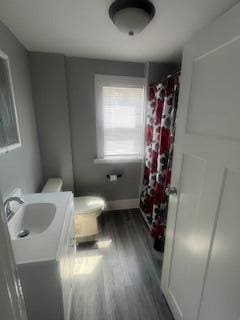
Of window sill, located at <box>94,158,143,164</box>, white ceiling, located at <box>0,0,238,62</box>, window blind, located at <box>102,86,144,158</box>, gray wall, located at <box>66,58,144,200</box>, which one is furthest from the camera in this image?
window sill, located at <box>94,158,143,164</box>

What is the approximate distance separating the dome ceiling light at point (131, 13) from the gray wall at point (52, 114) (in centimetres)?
104

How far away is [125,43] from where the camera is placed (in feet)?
5.24

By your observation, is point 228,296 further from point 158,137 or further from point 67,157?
point 67,157

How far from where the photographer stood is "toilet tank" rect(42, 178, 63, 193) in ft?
5.75

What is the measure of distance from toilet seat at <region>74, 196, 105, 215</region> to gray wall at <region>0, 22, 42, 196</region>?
0.50 metres

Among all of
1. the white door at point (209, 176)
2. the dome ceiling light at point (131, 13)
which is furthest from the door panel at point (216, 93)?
the dome ceiling light at point (131, 13)

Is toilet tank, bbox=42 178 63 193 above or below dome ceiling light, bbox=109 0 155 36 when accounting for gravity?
below

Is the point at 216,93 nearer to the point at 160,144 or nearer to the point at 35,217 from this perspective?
the point at 160,144

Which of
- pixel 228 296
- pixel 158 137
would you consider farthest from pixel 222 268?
pixel 158 137

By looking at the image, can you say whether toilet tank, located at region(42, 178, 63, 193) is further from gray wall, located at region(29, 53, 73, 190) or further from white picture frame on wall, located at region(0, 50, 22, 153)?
white picture frame on wall, located at region(0, 50, 22, 153)

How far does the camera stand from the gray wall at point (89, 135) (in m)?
2.02

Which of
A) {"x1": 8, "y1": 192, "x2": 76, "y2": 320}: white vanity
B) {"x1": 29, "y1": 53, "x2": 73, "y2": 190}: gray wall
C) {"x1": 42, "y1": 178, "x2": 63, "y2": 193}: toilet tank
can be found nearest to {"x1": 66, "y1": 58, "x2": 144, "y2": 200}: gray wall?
{"x1": 29, "y1": 53, "x2": 73, "y2": 190}: gray wall

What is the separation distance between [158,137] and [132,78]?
2.89 ft

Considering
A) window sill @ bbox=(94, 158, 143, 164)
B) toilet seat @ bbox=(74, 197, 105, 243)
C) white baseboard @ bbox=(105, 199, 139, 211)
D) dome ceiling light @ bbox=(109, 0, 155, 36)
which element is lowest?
white baseboard @ bbox=(105, 199, 139, 211)
